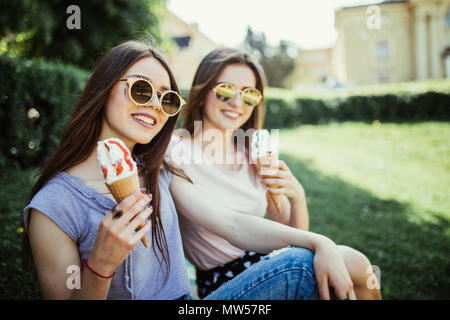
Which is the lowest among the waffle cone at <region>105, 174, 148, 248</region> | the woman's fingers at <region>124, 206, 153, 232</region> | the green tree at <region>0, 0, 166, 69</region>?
the woman's fingers at <region>124, 206, 153, 232</region>

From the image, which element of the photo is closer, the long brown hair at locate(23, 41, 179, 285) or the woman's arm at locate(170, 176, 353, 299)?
the woman's arm at locate(170, 176, 353, 299)

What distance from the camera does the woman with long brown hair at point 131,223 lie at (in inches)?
51.9

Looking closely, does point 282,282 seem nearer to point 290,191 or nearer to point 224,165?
point 290,191

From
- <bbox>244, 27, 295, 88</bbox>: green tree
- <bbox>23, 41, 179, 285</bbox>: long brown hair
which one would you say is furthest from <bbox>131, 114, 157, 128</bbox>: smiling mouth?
<bbox>244, 27, 295, 88</bbox>: green tree

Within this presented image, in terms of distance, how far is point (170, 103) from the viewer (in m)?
1.77

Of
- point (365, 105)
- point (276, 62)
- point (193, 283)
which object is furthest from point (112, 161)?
point (276, 62)

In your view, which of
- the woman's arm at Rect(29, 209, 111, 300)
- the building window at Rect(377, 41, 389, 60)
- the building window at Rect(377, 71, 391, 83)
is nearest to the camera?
the woman's arm at Rect(29, 209, 111, 300)

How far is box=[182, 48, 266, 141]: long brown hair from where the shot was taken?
8.38ft

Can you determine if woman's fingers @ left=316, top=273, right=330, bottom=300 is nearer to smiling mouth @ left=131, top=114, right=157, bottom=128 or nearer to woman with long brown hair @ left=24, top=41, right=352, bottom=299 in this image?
woman with long brown hair @ left=24, top=41, right=352, bottom=299

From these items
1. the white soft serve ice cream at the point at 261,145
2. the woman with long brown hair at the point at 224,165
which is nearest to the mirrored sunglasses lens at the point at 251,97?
the woman with long brown hair at the point at 224,165

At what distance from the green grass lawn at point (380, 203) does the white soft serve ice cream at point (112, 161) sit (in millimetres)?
1820

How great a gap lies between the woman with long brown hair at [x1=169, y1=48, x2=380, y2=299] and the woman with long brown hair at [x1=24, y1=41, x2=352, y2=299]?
36 cm

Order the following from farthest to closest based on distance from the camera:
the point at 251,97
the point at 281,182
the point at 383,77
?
1. the point at 383,77
2. the point at 251,97
3. the point at 281,182

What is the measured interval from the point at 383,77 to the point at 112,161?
114ft
